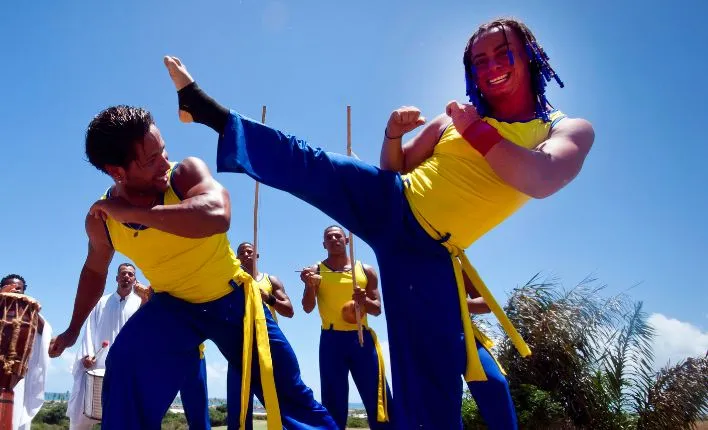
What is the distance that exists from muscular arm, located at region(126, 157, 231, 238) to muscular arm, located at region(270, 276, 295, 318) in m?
3.65

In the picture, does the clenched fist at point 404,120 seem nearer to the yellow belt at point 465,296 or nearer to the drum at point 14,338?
the yellow belt at point 465,296

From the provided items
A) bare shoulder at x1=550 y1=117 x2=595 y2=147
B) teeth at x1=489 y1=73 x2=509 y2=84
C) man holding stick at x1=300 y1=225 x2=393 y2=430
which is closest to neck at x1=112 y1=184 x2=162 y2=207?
teeth at x1=489 y1=73 x2=509 y2=84

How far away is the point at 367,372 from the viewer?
242 inches

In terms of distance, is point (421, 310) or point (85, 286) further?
point (85, 286)

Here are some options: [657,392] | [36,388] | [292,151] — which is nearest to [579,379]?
[657,392]

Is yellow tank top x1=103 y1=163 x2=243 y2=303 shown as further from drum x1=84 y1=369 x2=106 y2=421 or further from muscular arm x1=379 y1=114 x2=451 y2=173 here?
drum x1=84 y1=369 x2=106 y2=421

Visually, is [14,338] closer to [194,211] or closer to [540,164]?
[194,211]

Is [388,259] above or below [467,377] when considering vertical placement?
above

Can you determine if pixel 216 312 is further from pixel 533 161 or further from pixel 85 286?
pixel 533 161

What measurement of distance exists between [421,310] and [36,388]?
19.8 ft

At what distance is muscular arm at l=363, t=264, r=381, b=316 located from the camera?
21.5ft

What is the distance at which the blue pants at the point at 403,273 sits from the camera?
7.93 ft

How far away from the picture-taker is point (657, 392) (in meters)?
12.8

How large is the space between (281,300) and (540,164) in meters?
5.00
